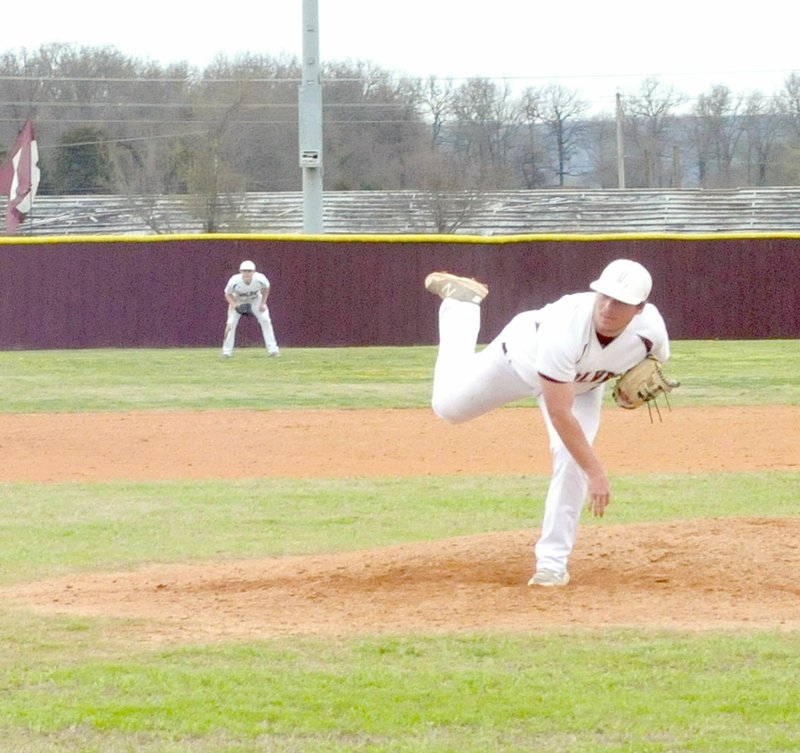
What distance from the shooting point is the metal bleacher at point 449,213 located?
35.9m

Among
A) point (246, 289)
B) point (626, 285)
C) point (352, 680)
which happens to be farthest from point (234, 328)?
point (352, 680)

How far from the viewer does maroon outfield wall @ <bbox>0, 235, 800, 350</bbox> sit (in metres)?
23.4

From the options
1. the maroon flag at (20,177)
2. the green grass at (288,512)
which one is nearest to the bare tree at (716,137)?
the maroon flag at (20,177)

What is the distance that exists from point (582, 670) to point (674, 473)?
18.7ft

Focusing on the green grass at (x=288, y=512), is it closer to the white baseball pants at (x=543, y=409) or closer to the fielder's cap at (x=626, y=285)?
the white baseball pants at (x=543, y=409)

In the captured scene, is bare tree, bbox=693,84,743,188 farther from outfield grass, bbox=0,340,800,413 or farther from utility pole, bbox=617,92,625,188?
outfield grass, bbox=0,340,800,413

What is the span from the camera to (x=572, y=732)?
3961 millimetres

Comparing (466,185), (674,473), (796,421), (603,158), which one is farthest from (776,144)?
(674,473)

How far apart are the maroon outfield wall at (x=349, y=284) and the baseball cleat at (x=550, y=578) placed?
58.6 ft

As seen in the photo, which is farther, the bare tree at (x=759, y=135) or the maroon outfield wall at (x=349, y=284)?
the bare tree at (x=759, y=135)

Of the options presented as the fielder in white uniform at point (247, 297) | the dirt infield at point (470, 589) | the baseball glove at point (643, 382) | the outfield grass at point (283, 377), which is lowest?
the outfield grass at point (283, 377)

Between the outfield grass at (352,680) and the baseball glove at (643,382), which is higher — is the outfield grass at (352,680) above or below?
below

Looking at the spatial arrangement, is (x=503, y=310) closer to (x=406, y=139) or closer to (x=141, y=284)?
(x=141, y=284)

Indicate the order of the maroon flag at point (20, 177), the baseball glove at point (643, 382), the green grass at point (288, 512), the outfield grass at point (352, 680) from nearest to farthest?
the outfield grass at point (352, 680), the baseball glove at point (643, 382), the green grass at point (288, 512), the maroon flag at point (20, 177)
